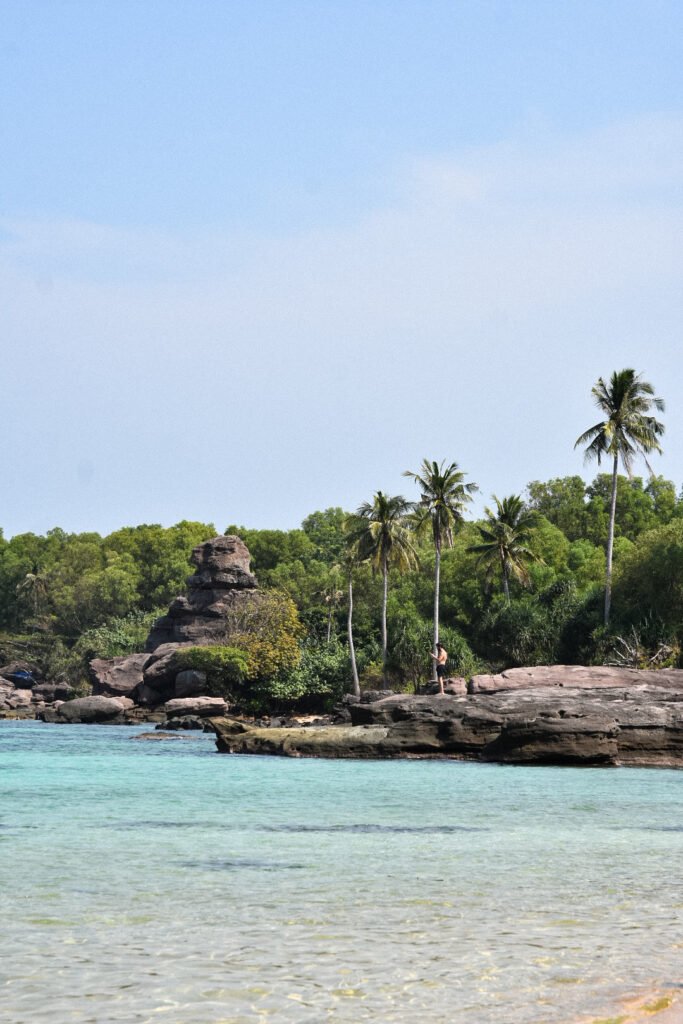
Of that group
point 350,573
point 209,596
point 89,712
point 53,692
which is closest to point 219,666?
point 89,712

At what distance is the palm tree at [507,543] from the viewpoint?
2847 inches

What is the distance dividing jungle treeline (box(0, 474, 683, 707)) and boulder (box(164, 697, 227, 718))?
5.15 metres

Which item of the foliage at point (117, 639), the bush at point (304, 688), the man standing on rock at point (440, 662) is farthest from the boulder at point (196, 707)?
the foliage at point (117, 639)

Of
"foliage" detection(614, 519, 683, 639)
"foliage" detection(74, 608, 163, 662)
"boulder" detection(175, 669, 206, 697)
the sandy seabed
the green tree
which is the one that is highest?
the green tree

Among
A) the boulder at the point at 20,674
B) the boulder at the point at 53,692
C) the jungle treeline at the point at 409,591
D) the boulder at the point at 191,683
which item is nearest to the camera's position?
the jungle treeline at the point at 409,591

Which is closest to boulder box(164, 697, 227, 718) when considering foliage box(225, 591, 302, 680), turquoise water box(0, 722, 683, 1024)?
foliage box(225, 591, 302, 680)

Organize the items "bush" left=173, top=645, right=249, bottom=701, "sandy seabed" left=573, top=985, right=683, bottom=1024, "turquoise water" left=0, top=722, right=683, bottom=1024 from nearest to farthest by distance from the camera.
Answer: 1. "sandy seabed" left=573, top=985, right=683, bottom=1024
2. "turquoise water" left=0, top=722, right=683, bottom=1024
3. "bush" left=173, top=645, right=249, bottom=701

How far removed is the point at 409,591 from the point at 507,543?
13138mm

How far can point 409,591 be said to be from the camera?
274ft

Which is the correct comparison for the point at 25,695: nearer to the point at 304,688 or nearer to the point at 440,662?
the point at 304,688

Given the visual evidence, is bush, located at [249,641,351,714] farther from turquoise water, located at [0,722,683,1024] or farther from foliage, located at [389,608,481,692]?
turquoise water, located at [0,722,683,1024]

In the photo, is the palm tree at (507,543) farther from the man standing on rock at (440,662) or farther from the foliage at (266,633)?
the man standing on rock at (440,662)

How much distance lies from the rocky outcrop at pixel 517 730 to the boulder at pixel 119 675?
39438mm

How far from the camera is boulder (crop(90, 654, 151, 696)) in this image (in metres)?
79.2
